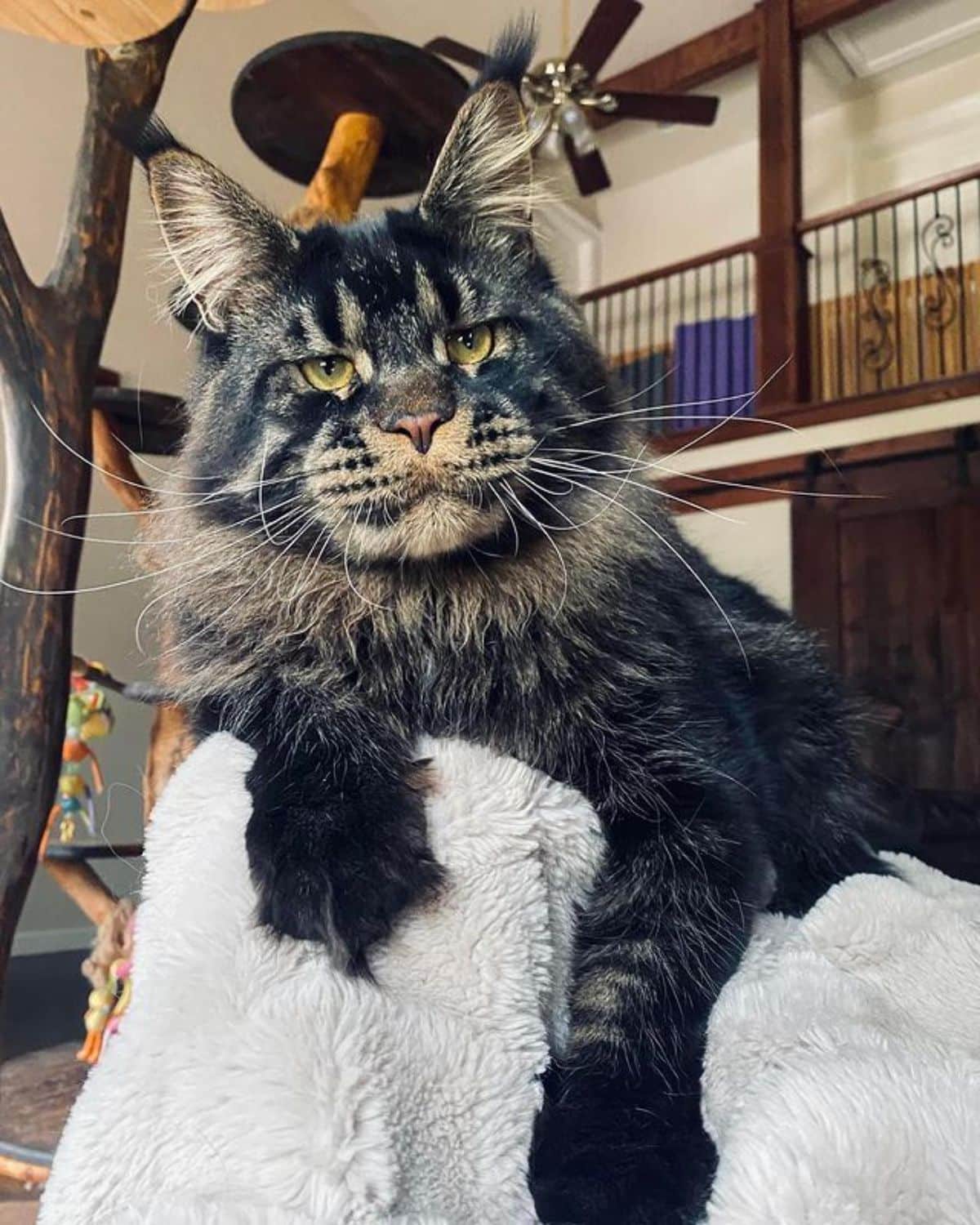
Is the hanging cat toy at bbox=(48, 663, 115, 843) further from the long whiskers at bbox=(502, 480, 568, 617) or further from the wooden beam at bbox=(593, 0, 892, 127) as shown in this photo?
the wooden beam at bbox=(593, 0, 892, 127)

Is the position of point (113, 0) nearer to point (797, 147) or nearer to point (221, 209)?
point (221, 209)

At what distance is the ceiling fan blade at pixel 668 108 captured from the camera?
3354mm

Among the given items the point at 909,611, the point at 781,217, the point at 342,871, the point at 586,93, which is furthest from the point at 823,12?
the point at 342,871

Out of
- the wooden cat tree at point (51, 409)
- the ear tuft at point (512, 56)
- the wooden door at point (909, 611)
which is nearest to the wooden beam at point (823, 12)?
the wooden door at point (909, 611)

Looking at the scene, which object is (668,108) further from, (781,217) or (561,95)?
(781,217)

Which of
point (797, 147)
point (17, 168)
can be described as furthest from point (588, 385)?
point (797, 147)

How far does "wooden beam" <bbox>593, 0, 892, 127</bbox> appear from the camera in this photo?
493 cm

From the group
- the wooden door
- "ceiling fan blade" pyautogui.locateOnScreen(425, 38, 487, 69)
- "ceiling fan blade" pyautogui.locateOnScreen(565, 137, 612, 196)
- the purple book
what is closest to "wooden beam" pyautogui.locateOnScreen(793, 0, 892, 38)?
the purple book

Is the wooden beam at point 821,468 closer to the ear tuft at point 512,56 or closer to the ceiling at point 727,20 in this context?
the ceiling at point 727,20

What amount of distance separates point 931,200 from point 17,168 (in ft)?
15.8

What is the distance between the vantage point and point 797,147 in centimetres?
508

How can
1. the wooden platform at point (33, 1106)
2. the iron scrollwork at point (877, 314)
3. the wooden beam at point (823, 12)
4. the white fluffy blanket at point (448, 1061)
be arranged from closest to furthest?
1. the white fluffy blanket at point (448, 1061)
2. the wooden platform at point (33, 1106)
3. the wooden beam at point (823, 12)
4. the iron scrollwork at point (877, 314)

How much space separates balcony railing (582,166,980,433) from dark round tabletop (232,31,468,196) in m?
2.79

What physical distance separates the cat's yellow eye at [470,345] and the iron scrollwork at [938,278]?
5.01m
